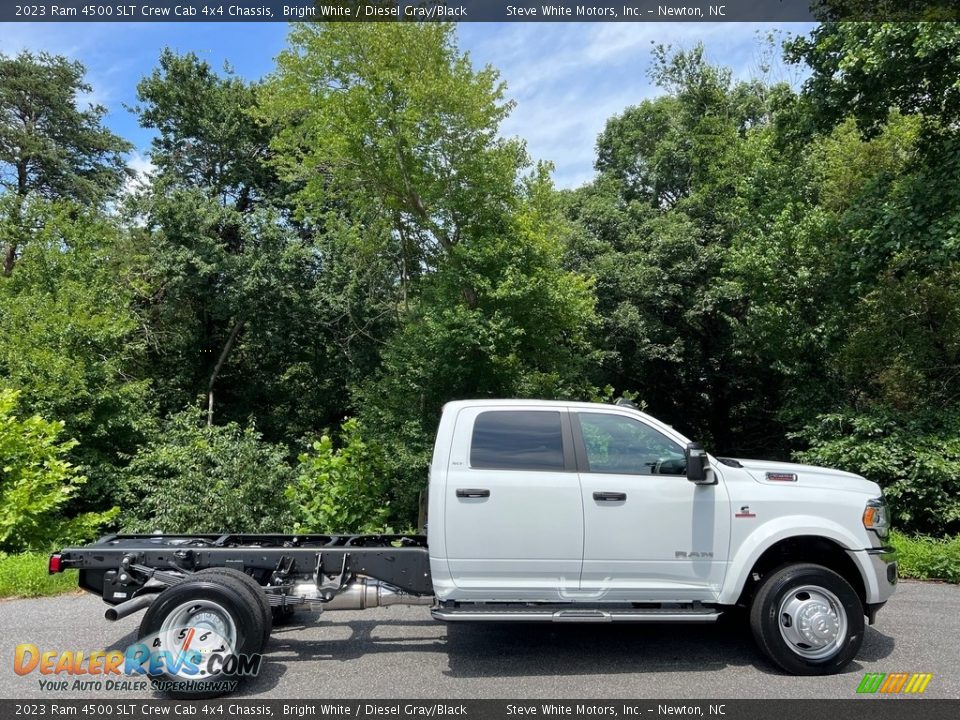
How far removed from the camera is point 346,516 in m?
11.1

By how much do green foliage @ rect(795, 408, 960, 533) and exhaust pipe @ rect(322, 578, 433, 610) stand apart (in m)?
7.97

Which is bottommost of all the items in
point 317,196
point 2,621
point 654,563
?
point 2,621

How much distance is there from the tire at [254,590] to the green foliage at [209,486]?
6.86 metres

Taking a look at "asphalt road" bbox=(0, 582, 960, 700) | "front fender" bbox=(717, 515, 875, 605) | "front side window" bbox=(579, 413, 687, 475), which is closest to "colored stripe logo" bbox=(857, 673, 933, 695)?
"asphalt road" bbox=(0, 582, 960, 700)

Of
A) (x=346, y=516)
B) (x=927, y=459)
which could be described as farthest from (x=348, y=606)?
(x=927, y=459)

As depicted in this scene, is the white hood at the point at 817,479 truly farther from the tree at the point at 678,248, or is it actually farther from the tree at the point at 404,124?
the tree at the point at 678,248

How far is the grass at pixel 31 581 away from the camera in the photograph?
711cm

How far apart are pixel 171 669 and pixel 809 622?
454 centimetres

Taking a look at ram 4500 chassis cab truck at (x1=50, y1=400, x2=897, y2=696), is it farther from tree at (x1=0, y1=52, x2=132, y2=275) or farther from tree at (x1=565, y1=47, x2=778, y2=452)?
tree at (x1=0, y1=52, x2=132, y2=275)

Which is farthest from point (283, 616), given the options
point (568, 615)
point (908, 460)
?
point (908, 460)

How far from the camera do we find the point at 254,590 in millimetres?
4848

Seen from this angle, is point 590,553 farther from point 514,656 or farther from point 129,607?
point 129,607

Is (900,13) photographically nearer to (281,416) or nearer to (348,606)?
(348,606)

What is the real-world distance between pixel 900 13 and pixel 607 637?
34.6 ft
